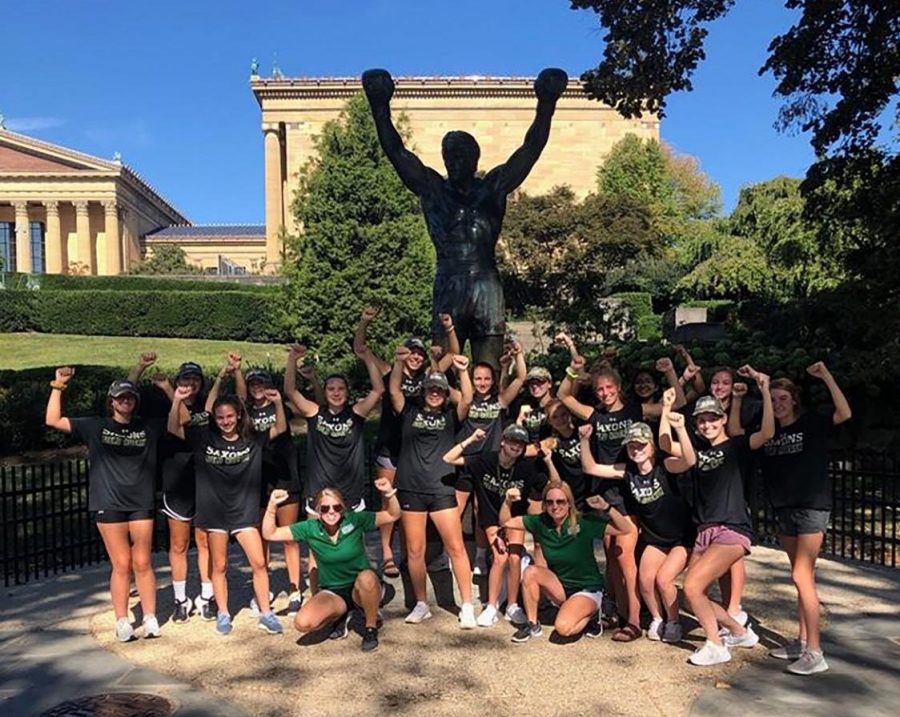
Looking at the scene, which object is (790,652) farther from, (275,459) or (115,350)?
(115,350)

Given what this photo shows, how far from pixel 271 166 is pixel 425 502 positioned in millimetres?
58705

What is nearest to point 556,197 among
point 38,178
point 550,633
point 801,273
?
point 801,273

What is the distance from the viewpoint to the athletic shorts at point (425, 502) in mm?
5891

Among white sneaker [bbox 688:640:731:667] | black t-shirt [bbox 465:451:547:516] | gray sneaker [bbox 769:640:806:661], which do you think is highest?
black t-shirt [bbox 465:451:547:516]

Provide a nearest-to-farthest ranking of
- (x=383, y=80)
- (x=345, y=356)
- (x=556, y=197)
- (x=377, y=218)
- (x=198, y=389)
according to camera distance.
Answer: (x=198, y=389) → (x=383, y=80) → (x=345, y=356) → (x=377, y=218) → (x=556, y=197)

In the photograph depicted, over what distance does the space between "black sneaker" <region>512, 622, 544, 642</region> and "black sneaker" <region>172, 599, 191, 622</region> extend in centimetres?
243

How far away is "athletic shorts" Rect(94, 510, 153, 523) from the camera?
5.54m

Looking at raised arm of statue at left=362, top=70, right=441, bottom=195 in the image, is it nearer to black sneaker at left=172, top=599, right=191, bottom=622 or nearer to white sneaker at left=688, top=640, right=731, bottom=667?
black sneaker at left=172, top=599, right=191, bottom=622

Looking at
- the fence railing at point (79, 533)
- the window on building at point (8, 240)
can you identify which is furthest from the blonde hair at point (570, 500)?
the window on building at point (8, 240)

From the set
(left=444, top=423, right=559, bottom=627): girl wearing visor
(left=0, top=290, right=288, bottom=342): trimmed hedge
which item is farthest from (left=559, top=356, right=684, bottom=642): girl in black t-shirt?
(left=0, top=290, right=288, bottom=342): trimmed hedge

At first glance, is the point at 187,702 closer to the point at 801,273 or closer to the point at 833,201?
the point at 833,201

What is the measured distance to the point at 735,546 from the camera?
507 cm

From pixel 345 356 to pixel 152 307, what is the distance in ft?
42.0

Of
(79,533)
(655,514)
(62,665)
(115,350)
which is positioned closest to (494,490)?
(655,514)
